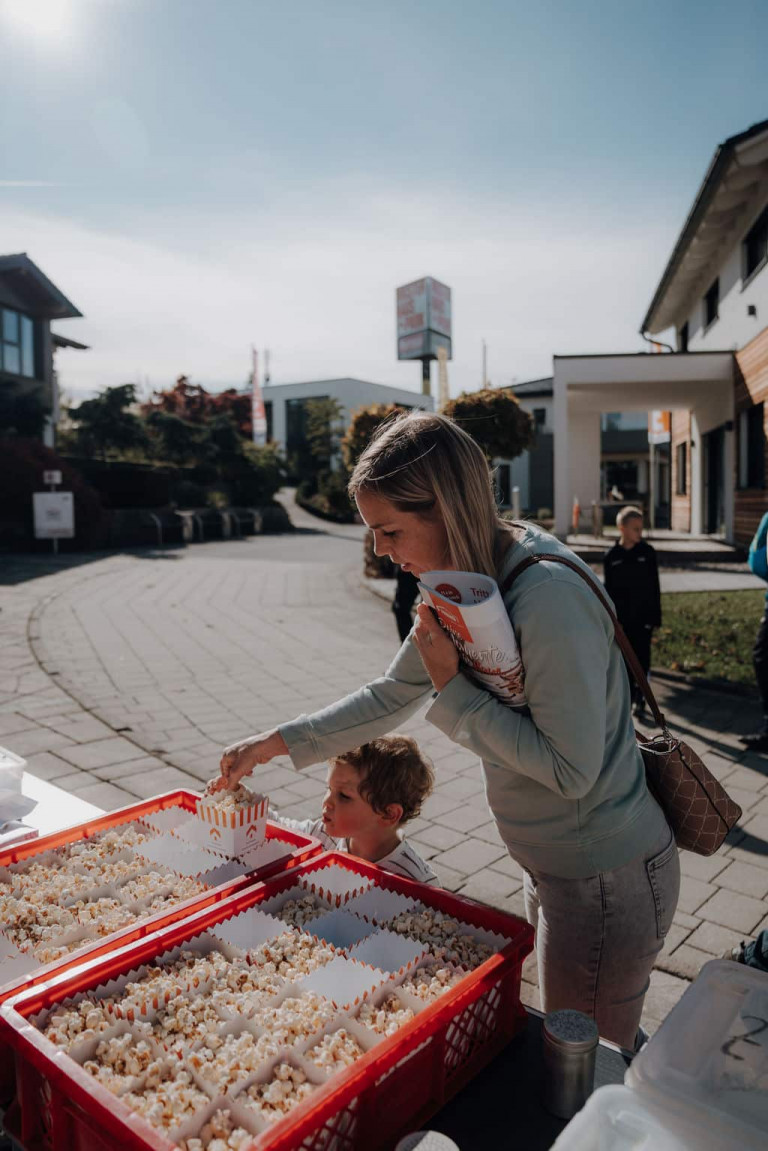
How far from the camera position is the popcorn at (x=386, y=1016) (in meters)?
1.28

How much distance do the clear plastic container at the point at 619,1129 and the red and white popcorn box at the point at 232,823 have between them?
1095 mm

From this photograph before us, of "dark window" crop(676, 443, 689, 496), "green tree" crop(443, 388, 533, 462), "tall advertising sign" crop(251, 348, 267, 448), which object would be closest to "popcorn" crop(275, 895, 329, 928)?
"green tree" crop(443, 388, 533, 462)

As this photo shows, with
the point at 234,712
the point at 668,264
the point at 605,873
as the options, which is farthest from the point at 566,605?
the point at 668,264

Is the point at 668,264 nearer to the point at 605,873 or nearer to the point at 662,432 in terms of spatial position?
the point at 662,432

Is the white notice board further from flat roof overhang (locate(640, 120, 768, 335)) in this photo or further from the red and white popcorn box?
the red and white popcorn box

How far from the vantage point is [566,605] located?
151 cm

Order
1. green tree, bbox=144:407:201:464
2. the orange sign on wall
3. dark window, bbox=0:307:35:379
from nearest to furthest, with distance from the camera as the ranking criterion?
the orange sign on wall → dark window, bbox=0:307:35:379 → green tree, bbox=144:407:201:464

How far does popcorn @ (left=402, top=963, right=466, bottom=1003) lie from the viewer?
137 cm

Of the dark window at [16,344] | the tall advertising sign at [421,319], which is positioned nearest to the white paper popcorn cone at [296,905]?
the dark window at [16,344]

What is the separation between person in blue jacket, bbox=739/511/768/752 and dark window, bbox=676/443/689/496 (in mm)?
20514

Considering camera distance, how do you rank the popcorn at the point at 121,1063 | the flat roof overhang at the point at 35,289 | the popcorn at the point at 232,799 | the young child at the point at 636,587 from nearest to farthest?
the popcorn at the point at 121,1063 → the popcorn at the point at 232,799 → the young child at the point at 636,587 → the flat roof overhang at the point at 35,289

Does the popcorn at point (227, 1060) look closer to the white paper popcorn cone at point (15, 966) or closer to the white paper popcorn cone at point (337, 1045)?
the white paper popcorn cone at point (337, 1045)

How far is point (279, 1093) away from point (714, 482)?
22.4 metres

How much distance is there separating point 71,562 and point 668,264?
53.7 ft
